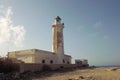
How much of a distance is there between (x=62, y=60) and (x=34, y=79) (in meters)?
19.0

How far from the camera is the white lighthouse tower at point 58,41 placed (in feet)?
126

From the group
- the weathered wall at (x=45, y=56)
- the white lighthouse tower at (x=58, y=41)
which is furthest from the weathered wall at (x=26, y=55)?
the white lighthouse tower at (x=58, y=41)

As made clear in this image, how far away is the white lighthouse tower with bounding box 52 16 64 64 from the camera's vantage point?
38.4 meters

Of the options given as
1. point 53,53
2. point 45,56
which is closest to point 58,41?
point 53,53

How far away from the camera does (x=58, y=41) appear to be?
3838 centimetres

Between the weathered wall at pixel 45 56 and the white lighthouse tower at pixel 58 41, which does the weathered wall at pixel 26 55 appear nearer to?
the weathered wall at pixel 45 56

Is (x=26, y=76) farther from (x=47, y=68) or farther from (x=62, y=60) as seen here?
(x=62, y=60)

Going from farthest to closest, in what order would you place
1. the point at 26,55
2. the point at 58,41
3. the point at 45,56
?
the point at 58,41 < the point at 45,56 < the point at 26,55

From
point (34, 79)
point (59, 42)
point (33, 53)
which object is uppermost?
point (59, 42)

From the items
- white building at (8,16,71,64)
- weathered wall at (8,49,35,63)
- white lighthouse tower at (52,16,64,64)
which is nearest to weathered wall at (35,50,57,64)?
white building at (8,16,71,64)

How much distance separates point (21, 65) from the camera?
80.4 feet

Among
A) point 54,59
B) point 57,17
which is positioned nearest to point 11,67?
point 54,59

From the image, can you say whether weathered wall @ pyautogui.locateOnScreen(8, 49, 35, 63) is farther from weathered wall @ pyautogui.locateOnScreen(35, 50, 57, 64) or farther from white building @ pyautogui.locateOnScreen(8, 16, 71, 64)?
weathered wall @ pyautogui.locateOnScreen(35, 50, 57, 64)

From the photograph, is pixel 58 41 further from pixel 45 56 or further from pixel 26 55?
pixel 26 55
